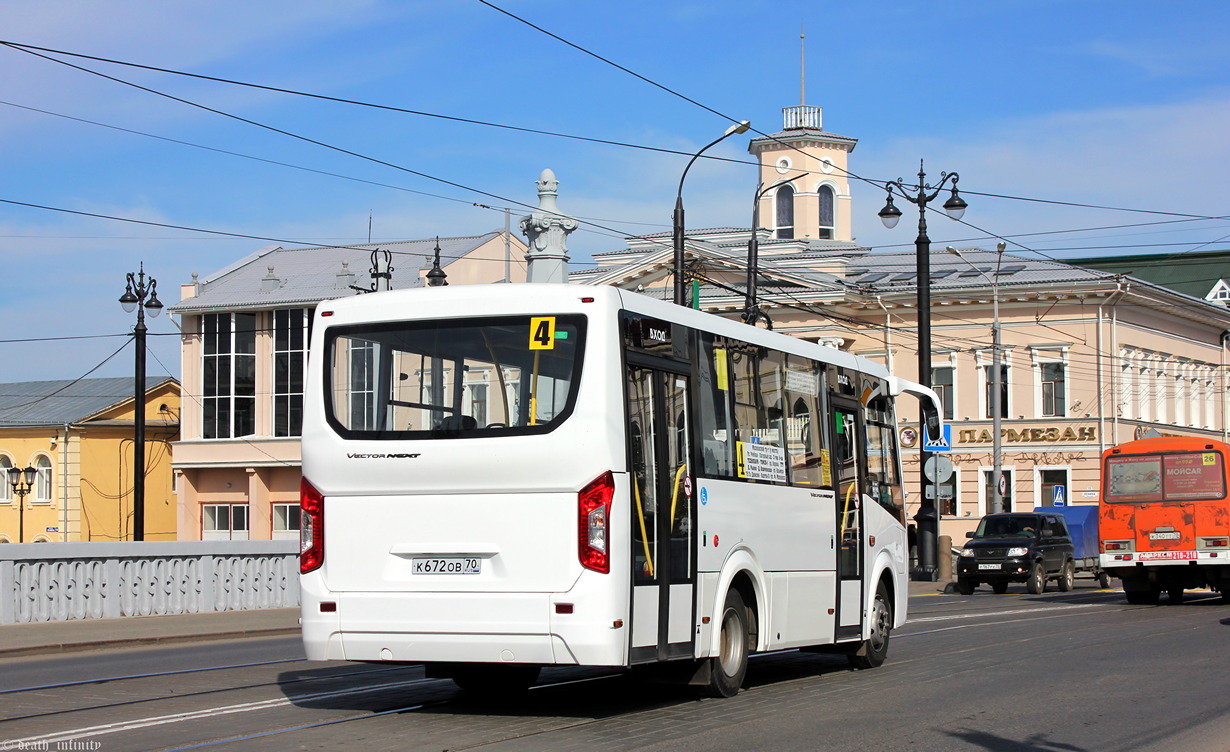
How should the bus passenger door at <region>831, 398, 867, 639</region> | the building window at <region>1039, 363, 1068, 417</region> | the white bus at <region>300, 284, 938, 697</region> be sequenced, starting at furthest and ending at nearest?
the building window at <region>1039, 363, 1068, 417</region> < the bus passenger door at <region>831, 398, 867, 639</region> < the white bus at <region>300, 284, 938, 697</region>

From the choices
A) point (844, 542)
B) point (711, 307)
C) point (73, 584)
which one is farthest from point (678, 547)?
point (711, 307)

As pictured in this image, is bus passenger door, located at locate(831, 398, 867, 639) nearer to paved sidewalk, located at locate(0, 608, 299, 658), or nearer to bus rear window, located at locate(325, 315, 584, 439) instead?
bus rear window, located at locate(325, 315, 584, 439)

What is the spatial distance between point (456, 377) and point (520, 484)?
0.93m

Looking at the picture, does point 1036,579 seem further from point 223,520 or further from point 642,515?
point 223,520

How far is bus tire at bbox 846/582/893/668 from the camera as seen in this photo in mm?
14539

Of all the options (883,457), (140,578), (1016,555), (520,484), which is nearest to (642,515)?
(520,484)

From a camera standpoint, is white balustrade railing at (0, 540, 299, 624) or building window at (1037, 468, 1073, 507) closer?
white balustrade railing at (0, 540, 299, 624)

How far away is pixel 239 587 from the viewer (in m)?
25.6

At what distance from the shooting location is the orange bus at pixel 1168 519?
1059 inches

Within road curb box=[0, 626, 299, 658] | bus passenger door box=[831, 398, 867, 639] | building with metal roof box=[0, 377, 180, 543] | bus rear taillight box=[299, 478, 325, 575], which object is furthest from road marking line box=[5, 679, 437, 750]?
building with metal roof box=[0, 377, 180, 543]

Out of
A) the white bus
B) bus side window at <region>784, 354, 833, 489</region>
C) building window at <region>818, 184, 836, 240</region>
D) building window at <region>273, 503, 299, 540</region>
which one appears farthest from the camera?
building window at <region>818, 184, 836, 240</region>

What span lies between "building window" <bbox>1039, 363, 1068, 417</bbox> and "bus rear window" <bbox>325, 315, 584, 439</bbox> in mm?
50543

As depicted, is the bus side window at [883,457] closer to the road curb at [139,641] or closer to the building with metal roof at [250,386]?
the road curb at [139,641]

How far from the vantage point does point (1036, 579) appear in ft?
109
